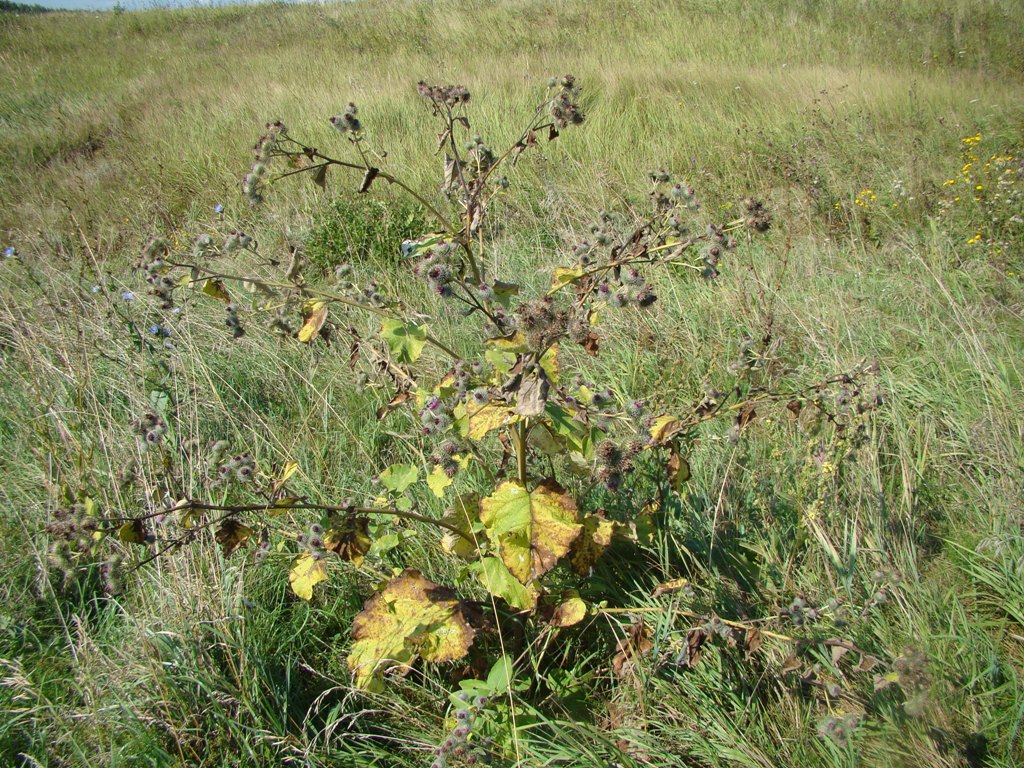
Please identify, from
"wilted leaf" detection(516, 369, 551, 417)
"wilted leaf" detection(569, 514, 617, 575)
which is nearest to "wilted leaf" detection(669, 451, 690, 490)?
"wilted leaf" detection(569, 514, 617, 575)

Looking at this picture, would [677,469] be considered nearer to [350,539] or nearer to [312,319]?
[350,539]

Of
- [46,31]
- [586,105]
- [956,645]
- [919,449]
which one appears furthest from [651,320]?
[46,31]

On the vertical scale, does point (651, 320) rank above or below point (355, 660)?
above

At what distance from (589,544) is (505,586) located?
0.22m

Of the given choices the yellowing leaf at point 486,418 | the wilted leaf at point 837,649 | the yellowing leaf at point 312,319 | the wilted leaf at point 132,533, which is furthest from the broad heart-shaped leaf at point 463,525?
the wilted leaf at point 837,649

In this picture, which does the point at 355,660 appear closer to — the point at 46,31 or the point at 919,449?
the point at 919,449

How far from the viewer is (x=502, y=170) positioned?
17.0 ft

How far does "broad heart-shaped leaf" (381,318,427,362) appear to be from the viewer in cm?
143

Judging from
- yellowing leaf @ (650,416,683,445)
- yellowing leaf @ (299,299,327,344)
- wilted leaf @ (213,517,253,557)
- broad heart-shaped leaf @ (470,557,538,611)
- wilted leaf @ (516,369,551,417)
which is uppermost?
yellowing leaf @ (299,299,327,344)

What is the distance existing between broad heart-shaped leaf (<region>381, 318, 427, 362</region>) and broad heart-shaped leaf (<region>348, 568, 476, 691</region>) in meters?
0.57

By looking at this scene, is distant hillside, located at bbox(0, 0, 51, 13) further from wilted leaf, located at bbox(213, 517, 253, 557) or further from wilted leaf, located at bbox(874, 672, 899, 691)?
wilted leaf, located at bbox(874, 672, 899, 691)

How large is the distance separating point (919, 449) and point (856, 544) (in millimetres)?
629

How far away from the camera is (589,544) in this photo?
5.24ft

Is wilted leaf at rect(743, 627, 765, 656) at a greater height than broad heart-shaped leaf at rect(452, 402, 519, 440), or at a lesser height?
lesser
